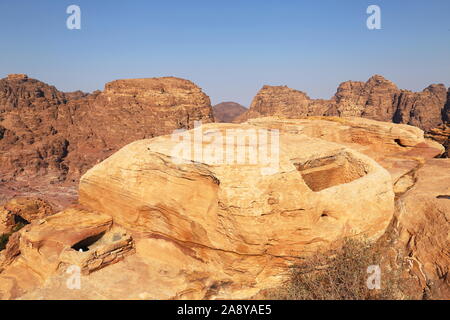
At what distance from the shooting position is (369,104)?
61688 millimetres

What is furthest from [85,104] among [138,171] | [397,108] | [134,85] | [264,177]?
[397,108]

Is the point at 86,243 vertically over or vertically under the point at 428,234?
under

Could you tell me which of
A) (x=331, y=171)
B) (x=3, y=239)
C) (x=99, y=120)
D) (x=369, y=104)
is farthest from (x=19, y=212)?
(x=369, y=104)

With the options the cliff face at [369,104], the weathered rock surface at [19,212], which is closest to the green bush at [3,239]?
the weathered rock surface at [19,212]

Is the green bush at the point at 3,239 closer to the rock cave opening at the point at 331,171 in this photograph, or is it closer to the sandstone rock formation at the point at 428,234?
the rock cave opening at the point at 331,171

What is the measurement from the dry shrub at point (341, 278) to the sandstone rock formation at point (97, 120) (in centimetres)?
4036

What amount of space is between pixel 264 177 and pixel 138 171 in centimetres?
367

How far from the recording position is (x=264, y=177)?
603cm

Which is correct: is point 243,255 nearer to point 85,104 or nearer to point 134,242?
point 134,242

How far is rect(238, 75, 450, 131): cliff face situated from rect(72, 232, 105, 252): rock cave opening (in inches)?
2092

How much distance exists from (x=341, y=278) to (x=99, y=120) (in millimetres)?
47851

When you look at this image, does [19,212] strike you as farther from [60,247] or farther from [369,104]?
[369,104]

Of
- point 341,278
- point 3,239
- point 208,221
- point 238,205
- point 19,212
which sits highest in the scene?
point 238,205

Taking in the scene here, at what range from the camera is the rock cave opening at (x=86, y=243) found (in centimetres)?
804
